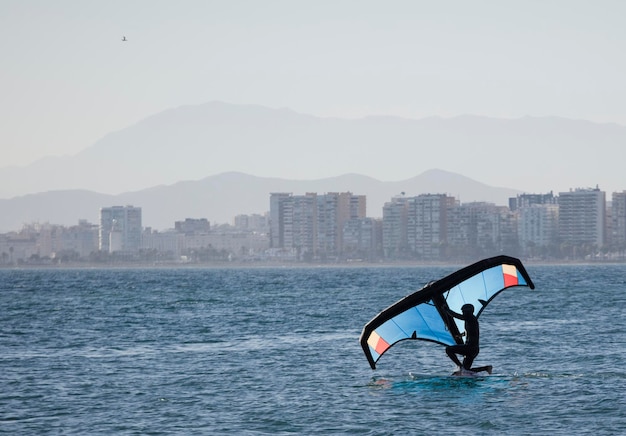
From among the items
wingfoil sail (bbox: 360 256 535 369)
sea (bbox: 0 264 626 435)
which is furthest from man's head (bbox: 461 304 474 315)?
sea (bbox: 0 264 626 435)

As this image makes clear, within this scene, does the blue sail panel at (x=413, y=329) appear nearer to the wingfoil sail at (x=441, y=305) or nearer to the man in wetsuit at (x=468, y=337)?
the wingfoil sail at (x=441, y=305)

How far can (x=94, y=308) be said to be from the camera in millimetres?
85438

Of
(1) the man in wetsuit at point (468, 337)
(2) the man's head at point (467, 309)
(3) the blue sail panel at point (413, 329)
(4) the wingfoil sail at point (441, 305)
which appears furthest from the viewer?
(3) the blue sail panel at point (413, 329)

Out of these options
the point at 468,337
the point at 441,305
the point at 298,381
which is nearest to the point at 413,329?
the point at 441,305

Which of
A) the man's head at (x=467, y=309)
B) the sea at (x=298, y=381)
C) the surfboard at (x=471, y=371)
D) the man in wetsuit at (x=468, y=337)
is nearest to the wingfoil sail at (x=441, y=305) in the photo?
the man in wetsuit at (x=468, y=337)

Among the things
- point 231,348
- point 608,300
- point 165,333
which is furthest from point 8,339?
point 608,300

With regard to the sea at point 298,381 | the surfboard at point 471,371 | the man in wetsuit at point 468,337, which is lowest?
the sea at point 298,381

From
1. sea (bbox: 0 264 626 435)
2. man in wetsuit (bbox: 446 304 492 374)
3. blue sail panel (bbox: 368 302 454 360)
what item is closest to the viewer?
sea (bbox: 0 264 626 435)

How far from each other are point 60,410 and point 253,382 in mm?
6625

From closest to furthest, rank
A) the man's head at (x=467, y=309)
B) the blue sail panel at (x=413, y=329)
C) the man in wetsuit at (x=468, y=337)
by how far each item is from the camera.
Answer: the man in wetsuit at (x=468, y=337), the man's head at (x=467, y=309), the blue sail panel at (x=413, y=329)

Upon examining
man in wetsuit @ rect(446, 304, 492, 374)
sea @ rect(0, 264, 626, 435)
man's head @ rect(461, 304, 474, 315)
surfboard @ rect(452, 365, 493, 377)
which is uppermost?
man's head @ rect(461, 304, 474, 315)

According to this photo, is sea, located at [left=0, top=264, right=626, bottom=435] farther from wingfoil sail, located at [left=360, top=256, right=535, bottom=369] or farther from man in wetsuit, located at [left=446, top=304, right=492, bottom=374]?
wingfoil sail, located at [left=360, top=256, right=535, bottom=369]

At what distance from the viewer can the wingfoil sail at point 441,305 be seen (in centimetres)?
3322

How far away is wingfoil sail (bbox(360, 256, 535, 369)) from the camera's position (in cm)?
3322
